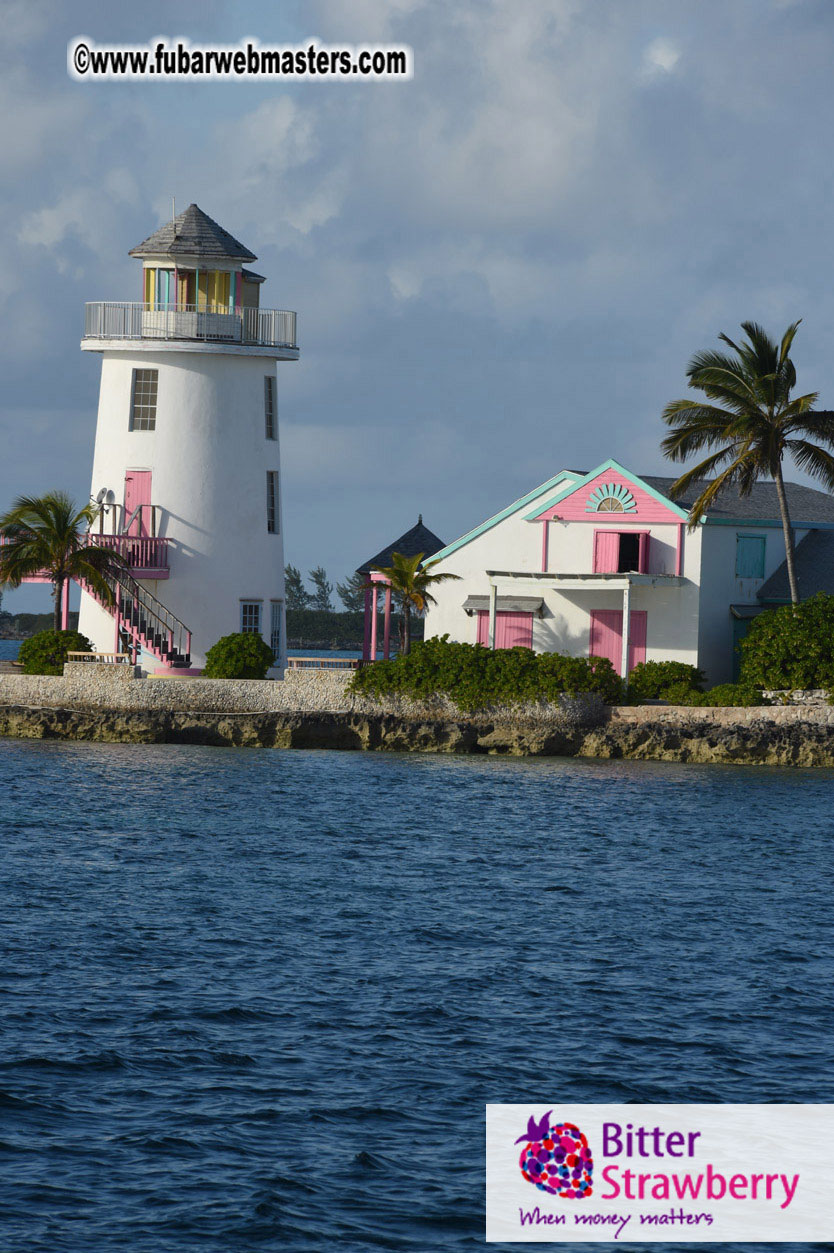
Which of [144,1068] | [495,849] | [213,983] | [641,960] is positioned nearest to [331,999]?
[213,983]

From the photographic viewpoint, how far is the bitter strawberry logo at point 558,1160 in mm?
12977

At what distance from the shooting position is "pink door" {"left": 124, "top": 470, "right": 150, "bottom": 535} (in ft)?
157

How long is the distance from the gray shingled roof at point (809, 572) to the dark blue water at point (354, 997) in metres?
15.6

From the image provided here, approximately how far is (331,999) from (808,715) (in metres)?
26.7

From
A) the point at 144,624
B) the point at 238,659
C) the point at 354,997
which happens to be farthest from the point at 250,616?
the point at 354,997

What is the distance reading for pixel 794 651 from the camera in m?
42.1

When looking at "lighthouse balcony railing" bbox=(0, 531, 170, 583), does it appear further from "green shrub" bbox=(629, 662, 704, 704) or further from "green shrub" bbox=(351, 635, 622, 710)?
"green shrub" bbox=(629, 662, 704, 704)

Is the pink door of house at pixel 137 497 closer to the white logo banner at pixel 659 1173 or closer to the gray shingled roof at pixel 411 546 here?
the gray shingled roof at pixel 411 546

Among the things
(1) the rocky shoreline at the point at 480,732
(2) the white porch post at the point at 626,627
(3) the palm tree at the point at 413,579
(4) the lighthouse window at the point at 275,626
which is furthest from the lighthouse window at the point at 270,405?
(2) the white porch post at the point at 626,627

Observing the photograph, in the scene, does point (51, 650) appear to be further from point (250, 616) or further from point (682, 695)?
point (682, 695)

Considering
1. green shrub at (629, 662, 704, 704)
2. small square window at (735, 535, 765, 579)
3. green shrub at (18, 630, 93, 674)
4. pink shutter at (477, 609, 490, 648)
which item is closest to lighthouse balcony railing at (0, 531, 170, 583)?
green shrub at (18, 630, 93, 674)

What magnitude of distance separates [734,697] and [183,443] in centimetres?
1754

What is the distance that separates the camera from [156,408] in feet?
157

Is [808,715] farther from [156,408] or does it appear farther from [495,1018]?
[495,1018]
